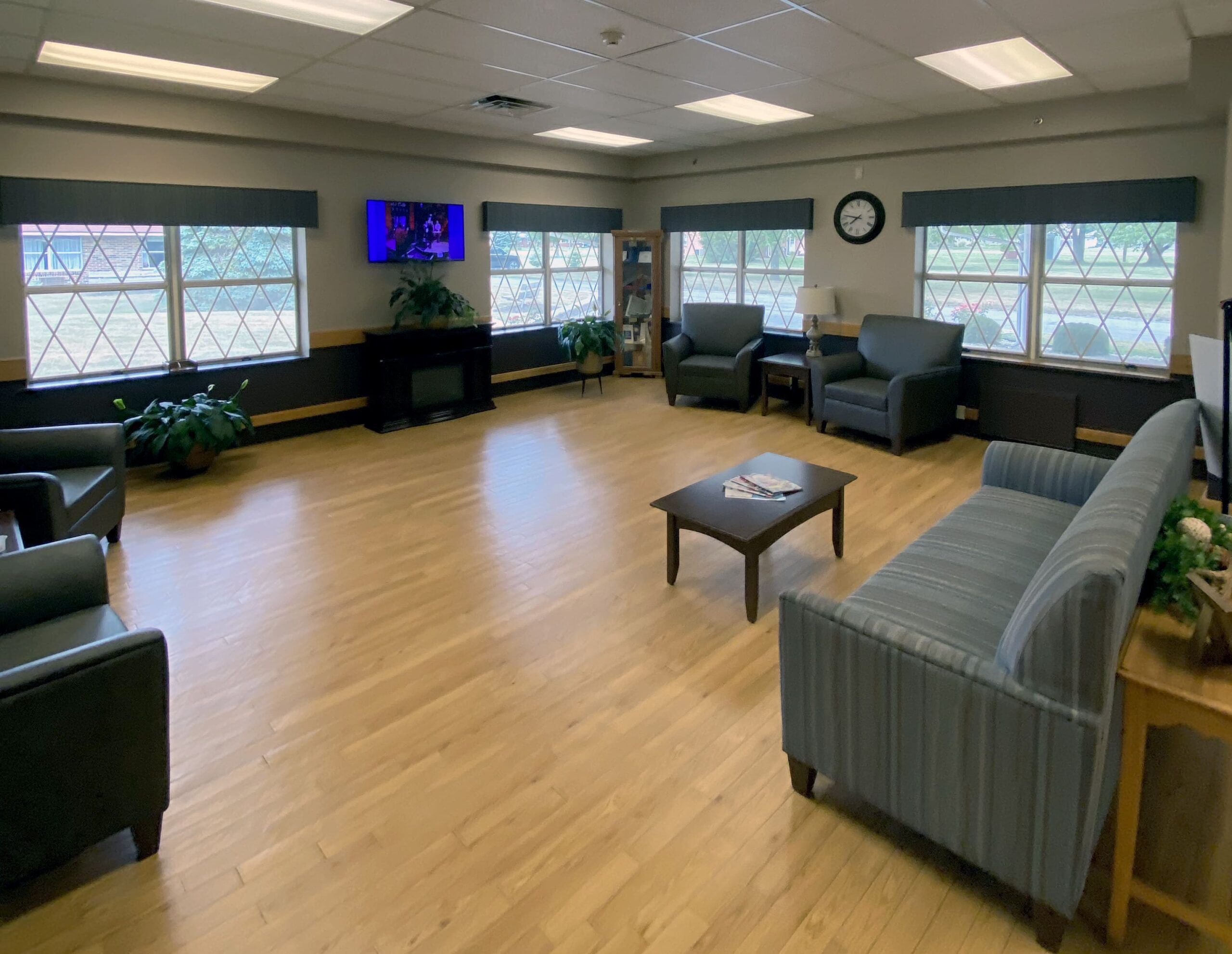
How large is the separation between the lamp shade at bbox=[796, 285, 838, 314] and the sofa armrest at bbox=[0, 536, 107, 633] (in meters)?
5.94

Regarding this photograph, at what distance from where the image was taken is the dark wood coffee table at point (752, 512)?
3.32 metres

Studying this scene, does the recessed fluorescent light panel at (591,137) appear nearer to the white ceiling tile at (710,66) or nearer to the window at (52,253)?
the white ceiling tile at (710,66)

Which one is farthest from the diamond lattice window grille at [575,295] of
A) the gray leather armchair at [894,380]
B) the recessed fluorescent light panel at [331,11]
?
the recessed fluorescent light panel at [331,11]

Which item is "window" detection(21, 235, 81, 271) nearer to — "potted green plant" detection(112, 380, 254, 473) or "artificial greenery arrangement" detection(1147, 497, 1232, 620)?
"potted green plant" detection(112, 380, 254, 473)

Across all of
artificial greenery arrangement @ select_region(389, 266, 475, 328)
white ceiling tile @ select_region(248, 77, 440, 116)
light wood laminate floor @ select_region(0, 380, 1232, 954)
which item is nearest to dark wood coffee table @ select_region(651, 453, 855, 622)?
light wood laminate floor @ select_region(0, 380, 1232, 954)

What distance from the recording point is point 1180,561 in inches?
74.1

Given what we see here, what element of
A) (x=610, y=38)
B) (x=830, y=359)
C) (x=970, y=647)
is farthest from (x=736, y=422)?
(x=970, y=647)

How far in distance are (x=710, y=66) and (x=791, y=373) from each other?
3010 millimetres

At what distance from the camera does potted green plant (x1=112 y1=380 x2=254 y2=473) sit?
520cm

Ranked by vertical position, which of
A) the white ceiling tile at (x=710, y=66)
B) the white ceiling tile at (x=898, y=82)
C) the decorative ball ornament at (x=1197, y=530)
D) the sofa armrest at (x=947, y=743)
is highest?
the white ceiling tile at (x=898, y=82)

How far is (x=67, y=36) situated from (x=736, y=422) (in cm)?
510

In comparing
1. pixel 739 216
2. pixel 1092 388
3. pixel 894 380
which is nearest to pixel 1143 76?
pixel 1092 388

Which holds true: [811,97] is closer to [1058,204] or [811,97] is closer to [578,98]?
[578,98]

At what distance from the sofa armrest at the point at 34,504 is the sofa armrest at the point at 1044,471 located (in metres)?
4.03
